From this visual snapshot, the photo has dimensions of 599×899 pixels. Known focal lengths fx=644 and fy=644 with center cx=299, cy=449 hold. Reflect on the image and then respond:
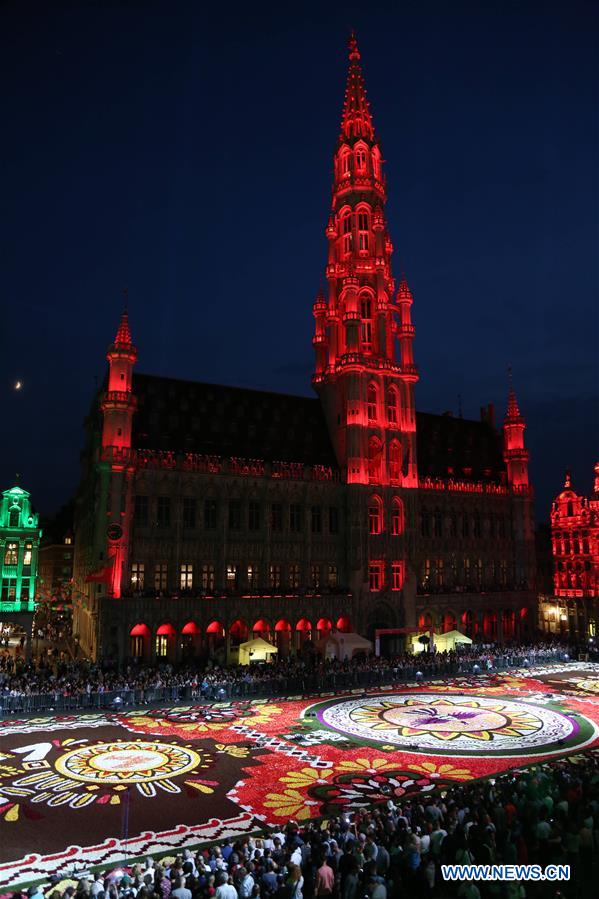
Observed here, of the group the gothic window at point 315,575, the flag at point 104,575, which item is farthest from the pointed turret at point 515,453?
the flag at point 104,575

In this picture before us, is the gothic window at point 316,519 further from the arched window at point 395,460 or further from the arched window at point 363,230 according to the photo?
the arched window at point 363,230

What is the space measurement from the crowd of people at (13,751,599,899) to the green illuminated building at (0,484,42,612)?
148ft

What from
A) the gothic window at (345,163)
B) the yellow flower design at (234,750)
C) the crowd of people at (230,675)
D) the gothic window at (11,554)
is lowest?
the yellow flower design at (234,750)

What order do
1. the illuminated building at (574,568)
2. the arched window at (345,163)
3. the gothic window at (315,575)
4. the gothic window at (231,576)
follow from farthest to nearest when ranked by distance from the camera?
the illuminated building at (574,568) < the arched window at (345,163) < the gothic window at (315,575) < the gothic window at (231,576)

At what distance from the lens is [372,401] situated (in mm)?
62875

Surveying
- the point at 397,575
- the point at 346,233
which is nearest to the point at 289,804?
the point at 397,575

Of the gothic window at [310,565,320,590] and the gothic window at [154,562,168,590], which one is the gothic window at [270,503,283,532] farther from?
the gothic window at [154,562,168,590]

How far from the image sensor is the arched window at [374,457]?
61.5 meters

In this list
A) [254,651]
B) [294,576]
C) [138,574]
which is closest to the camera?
[254,651]

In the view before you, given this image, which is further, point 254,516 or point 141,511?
point 254,516

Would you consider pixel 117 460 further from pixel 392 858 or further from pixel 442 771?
pixel 392 858

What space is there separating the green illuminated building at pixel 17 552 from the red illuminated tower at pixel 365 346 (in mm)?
28874

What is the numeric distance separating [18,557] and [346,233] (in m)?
45.5

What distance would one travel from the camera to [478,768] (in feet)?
80.1
